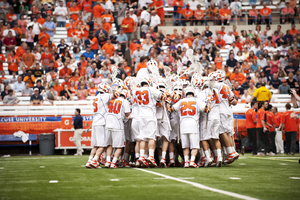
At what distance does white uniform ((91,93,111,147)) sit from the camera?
895cm

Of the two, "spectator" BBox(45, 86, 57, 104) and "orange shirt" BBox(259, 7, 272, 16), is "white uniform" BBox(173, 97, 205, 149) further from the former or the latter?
"orange shirt" BBox(259, 7, 272, 16)

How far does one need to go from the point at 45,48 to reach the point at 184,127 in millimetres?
10925

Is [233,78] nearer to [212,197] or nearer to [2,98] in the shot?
[2,98]

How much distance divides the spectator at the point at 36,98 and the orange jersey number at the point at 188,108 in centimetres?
804

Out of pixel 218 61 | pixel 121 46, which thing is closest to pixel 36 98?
pixel 121 46

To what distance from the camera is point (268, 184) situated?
592 cm

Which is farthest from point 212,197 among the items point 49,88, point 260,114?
point 49,88

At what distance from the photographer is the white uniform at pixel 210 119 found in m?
8.97

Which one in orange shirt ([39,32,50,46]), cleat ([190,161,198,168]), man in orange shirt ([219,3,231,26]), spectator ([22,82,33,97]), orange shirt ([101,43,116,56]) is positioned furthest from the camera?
man in orange shirt ([219,3,231,26])

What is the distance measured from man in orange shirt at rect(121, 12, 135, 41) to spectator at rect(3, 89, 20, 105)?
682 cm

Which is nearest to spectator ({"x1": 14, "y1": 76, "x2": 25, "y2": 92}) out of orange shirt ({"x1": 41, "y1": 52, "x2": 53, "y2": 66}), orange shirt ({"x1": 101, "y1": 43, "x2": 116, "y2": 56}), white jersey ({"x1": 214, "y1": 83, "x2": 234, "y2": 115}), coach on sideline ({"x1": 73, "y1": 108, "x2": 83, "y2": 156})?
orange shirt ({"x1": 41, "y1": 52, "x2": 53, "y2": 66})

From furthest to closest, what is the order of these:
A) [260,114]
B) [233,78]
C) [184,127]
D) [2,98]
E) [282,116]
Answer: [233,78]
[2,98]
[282,116]
[260,114]
[184,127]

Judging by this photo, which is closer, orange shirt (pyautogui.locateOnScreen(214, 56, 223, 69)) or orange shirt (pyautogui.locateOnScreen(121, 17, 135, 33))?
orange shirt (pyautogui.locateOnScreen(214, 56, 223, 69))

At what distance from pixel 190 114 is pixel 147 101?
0.95 metres
